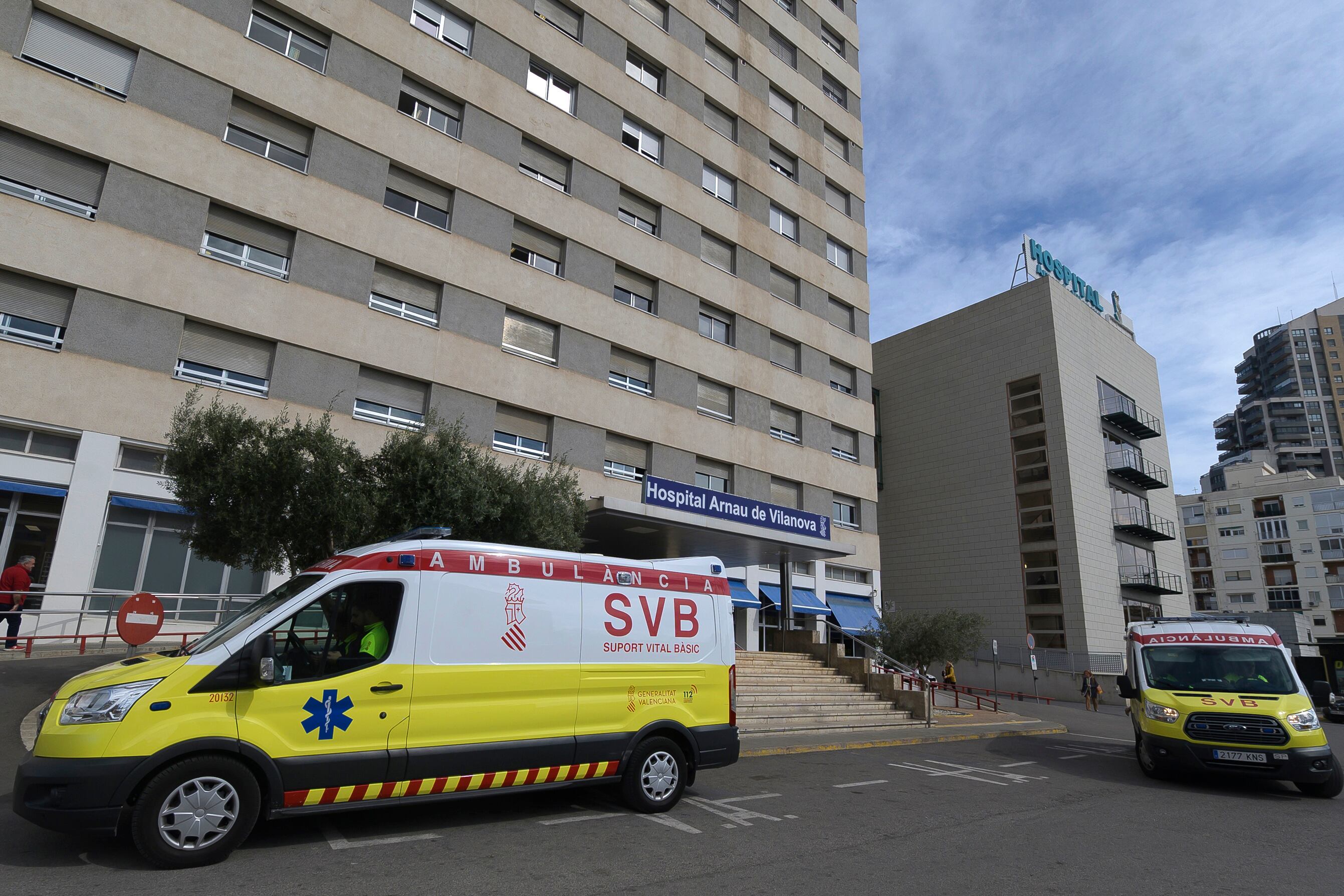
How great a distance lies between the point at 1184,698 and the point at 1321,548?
78.7 m

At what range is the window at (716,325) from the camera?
2586 centimetres

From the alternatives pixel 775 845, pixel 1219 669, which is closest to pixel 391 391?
pixel 775 845

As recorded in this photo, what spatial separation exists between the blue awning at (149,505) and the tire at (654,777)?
1181 centimetres

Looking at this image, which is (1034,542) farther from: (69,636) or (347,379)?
(69,636)

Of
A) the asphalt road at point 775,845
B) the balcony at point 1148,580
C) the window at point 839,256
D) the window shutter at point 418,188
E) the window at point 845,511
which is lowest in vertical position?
the asphalt road at point 775,845

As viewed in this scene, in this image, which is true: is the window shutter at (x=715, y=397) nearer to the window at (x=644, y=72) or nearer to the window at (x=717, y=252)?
the window at (x=717, y=252)

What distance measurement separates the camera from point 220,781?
490 centimetres

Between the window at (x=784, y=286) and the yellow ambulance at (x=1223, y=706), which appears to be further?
the window at (x=784, y=286)

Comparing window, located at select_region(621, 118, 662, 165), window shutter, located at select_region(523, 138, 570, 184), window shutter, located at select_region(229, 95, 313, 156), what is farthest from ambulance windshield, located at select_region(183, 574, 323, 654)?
window, located at select_region(621, 118, 662, 165)

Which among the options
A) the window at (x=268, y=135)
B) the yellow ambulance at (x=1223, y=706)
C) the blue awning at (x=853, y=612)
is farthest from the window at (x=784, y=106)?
the yellow ambulance at (x=1223, y=706)

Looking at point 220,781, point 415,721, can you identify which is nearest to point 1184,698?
point 415,721

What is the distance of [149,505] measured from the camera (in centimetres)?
1480

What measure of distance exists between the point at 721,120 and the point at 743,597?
17.7m

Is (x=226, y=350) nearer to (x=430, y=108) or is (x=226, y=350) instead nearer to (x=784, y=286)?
(x=430, y=108)
